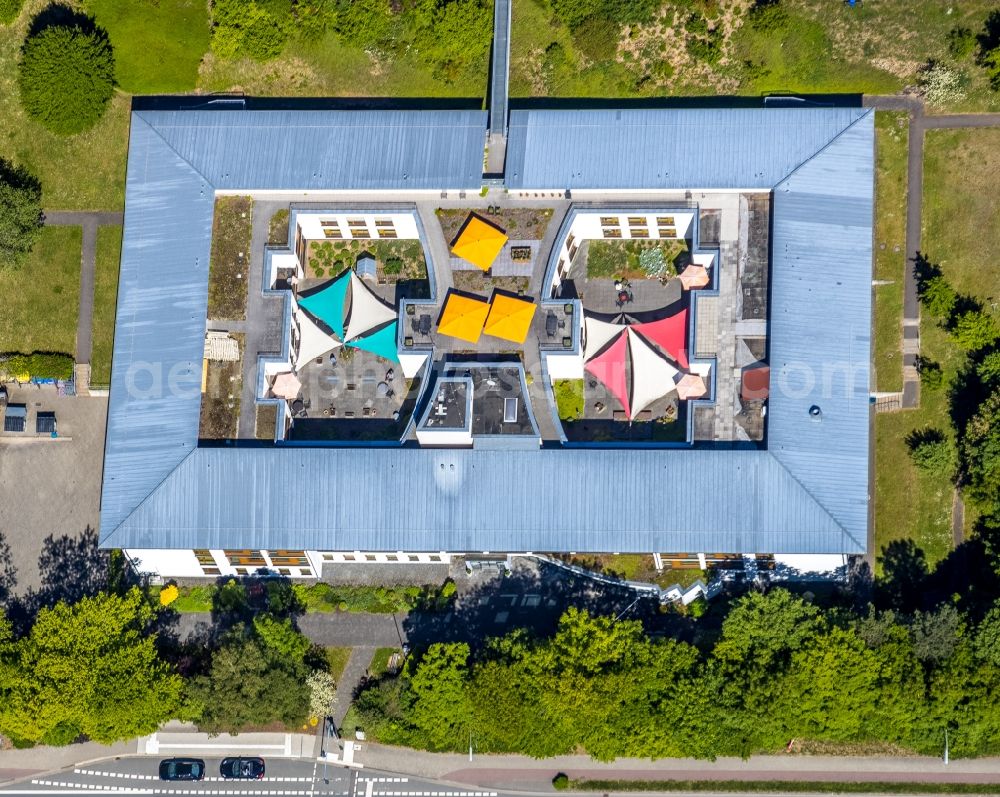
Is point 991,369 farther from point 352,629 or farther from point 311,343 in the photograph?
point 352,629

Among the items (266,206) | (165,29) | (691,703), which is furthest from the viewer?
(165,29)

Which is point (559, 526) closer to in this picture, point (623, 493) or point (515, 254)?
point (623, 493)

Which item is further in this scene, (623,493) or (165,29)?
(165,29)

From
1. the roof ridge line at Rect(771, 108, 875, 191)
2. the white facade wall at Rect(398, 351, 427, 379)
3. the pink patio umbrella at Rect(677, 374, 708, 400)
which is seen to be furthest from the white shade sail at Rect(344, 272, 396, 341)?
the roof ridge line at Rect(771, 108, 875, 191)

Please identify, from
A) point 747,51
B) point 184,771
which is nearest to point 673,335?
point 747,51

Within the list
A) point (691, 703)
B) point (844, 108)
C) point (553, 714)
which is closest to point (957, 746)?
point (691, 703)

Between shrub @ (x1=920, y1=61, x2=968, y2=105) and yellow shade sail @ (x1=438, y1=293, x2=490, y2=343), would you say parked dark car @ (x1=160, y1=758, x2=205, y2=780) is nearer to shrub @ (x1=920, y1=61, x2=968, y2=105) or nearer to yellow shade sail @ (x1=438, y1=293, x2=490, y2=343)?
yellow shade sail @ (x1=438, y1=293, x2=490, y2=343)

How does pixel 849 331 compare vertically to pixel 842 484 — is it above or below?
above
